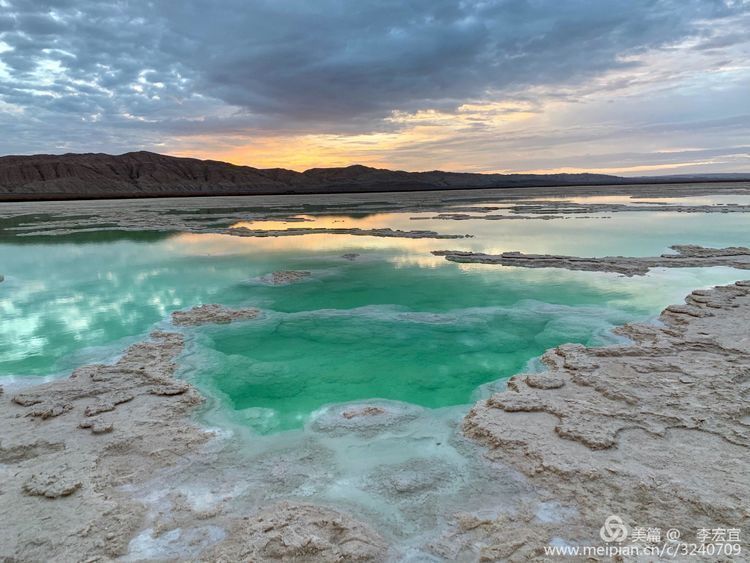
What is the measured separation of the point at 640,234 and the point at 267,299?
53.4ft

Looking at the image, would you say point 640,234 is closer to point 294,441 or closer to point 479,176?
point 294,441

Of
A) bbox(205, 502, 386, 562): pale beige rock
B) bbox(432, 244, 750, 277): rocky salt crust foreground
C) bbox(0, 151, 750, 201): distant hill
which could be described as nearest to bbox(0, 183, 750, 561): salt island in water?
bbox(205, 502, 386, 562): pale beige rock

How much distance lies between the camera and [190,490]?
3.66m

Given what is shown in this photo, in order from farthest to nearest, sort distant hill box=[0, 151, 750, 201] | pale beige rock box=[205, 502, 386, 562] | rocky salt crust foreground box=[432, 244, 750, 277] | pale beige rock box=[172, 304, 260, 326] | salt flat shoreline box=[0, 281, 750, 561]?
distant hill box=[0, 151, 750, 201], rocky salt crust foreground box=[432, 244, 750, 277], pale beige rock box=[172, 304, 260, 326], salt flat shoreline box=[0, 281, 750, 561], pale beige rock box=[205, 502, 386, 562]

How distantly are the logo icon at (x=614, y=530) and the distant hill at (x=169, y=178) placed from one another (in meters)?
95.9

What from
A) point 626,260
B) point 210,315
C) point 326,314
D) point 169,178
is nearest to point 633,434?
point 326,314

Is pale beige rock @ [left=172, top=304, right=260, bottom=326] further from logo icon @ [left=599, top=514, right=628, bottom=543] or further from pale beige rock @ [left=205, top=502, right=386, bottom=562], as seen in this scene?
logo icon @ [left=599, top=514, right=628, bottom=543]

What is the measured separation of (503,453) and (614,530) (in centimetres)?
109

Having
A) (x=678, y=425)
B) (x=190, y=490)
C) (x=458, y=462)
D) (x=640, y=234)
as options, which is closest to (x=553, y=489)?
(x=458, y=462)

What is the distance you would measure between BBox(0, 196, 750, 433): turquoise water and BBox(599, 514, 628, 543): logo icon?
223 cm

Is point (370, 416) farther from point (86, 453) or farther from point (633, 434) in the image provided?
point (86, 453)

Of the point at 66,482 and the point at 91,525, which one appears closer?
the point at 91,525

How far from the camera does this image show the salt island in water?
10.5 feet

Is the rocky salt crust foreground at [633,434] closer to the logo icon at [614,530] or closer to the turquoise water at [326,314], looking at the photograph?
the logo icon at [614,530]
